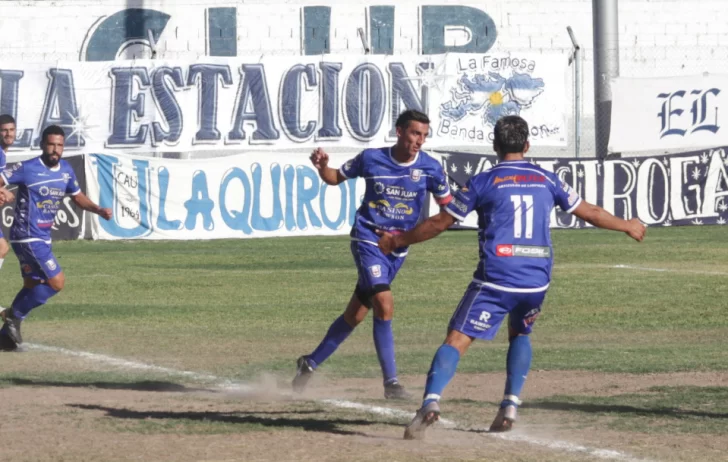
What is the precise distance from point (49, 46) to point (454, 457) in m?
29.3

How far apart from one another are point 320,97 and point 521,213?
21.2m

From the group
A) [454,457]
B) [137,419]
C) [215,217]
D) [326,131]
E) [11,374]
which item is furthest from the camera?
[326,131]

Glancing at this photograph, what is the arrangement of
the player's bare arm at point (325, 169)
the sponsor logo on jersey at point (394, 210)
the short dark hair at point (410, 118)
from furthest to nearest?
the player's bare arm at point (325, 169) < the sponsor logo on jersey at point (394, 210) < the short dark hair at point (410, 118)

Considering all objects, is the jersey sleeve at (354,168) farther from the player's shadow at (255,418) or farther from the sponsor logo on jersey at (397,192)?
the player's shadow at (255,418)

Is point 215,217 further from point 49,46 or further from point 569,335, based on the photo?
point 569,335

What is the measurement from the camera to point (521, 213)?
8.21 metres

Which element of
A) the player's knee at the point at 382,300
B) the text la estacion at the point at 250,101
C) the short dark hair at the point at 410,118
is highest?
the text la estacion at the point at 250,101

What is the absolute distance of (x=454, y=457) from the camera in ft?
25.2

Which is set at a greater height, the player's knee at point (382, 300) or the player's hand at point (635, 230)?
the player's hand at point (635, 230)

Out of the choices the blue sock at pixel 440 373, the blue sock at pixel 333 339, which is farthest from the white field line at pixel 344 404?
the blue sock at pixel 440 373

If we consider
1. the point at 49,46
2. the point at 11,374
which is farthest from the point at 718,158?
the point at 11,374

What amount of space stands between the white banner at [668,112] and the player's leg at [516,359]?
2083 centimetres

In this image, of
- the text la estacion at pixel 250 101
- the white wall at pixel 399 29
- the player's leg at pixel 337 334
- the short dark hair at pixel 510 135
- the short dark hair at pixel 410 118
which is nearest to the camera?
the short dark hair at pixel 510 135

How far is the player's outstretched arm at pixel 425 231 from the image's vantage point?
825cm
